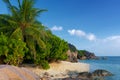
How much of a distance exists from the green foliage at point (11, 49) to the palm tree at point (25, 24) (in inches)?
75.6

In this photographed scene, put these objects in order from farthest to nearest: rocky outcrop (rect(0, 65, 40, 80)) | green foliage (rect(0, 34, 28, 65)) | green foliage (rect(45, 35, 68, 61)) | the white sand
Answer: green foliage (rect(45, 35, 68, 61)) < the white sand < green foliage (rect(0, 34, 28, 65)) < rocky outcrop (rect(0, 65, 40, 80))

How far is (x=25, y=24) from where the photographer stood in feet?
104

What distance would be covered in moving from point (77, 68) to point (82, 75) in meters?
7.45

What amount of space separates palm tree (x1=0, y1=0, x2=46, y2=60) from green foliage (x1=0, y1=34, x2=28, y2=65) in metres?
1.92

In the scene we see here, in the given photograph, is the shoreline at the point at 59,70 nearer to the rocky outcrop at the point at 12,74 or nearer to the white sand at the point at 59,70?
the white sand at the point at 59,70

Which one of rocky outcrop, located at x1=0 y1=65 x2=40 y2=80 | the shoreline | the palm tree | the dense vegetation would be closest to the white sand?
the shoreline

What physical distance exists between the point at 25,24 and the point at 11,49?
419 centimetres

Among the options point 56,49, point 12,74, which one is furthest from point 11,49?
point 12,74

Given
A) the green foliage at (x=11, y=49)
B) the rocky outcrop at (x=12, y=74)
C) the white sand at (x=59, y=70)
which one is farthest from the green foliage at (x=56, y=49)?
the rocky outcrop at (x=12, y=74)

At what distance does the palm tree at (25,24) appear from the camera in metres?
31.4

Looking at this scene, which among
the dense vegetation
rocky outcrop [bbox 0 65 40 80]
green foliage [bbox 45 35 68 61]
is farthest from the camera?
green foliage [bbox 45 35 68 61]

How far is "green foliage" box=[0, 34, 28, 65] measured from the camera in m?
28.5

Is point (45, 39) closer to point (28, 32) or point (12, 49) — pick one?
point (28, 32)

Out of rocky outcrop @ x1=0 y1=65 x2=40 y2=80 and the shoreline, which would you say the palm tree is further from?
rocky outcrop @ x1=0 y1=65 x2=40 y2=80
